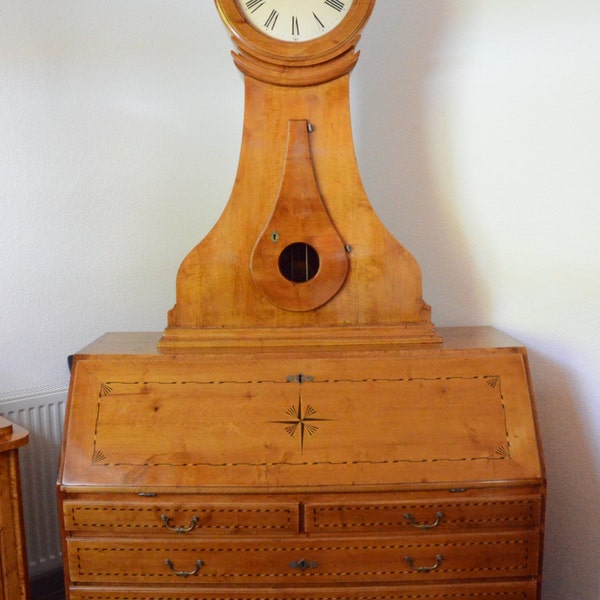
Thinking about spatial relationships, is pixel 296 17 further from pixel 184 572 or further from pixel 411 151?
pixel 184 572

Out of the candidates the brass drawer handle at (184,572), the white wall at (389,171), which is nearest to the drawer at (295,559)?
the brass drawer handle at (184,572)

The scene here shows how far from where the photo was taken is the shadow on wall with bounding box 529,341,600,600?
6.60ft

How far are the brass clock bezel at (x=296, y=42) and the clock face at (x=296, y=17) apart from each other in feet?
0.04

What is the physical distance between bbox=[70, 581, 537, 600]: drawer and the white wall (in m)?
0.57

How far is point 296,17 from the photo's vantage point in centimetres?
168

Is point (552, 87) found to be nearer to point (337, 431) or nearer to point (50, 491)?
point (337, 431)

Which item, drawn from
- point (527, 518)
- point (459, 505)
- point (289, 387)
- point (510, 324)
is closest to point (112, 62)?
point (289, 387)

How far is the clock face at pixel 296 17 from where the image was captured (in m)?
1.68

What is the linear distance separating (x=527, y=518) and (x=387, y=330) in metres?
0.66

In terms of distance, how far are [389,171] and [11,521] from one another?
5.78 ft

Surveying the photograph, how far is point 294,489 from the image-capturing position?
1.57 metres

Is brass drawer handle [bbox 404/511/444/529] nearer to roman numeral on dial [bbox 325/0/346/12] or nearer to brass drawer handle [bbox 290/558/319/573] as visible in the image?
brass drawer handle [bbox 290/558/319/573]

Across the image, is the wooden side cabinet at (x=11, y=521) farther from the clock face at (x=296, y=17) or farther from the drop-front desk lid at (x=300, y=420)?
the clock face at (x=296, y=17)

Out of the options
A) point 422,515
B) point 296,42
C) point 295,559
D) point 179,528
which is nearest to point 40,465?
point 179,528
